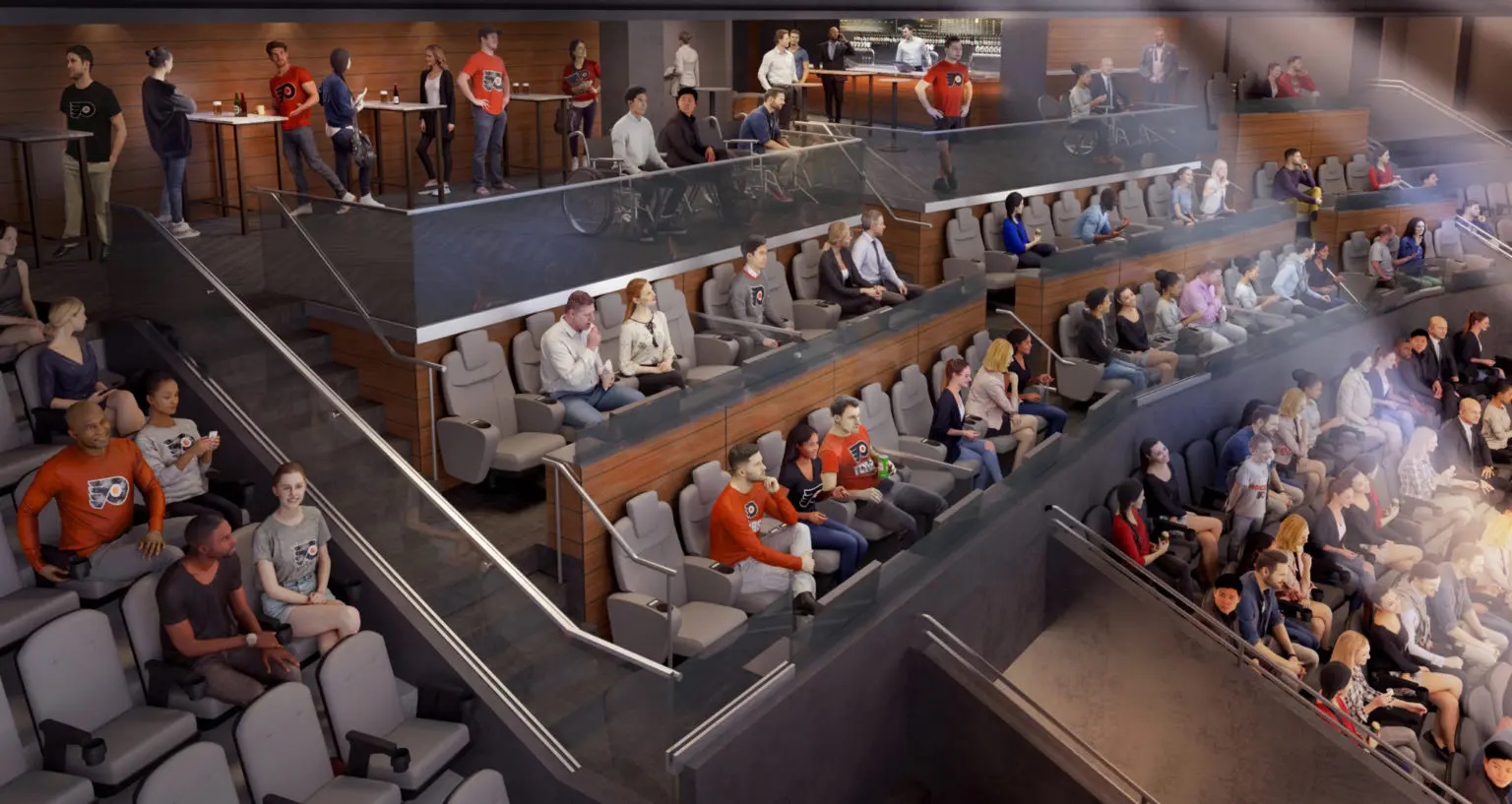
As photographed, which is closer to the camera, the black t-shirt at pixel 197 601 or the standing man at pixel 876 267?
the black t-shirt at pixel 197 601

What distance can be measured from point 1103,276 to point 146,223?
7.36 m

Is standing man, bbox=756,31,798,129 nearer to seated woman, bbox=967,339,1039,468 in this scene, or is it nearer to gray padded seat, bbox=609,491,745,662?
seated woman, bbox=967,339,1039,468

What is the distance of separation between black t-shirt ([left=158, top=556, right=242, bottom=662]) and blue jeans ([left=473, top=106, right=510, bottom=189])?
557cm

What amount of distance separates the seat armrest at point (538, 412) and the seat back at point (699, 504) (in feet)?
2.89

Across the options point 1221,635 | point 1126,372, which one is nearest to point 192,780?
point 1221,635

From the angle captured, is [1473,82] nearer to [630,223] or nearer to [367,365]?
[630,223]

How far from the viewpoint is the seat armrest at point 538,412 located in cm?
750

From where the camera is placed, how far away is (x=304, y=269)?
751cm

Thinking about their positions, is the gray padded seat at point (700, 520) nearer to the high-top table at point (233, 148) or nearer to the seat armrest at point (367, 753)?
the seat armrest at point (367, 753)

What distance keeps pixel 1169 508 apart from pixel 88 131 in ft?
22.9

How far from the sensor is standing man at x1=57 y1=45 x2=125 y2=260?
26.2 feet

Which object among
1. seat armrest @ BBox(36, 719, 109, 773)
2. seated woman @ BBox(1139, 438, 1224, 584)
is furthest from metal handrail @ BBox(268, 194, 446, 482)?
seated woman @ BBox(1139, 438, 1224, 584)

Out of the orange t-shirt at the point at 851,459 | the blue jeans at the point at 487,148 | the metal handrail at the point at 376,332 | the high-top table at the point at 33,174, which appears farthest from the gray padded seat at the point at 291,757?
the blue jeans at the point at 487,148

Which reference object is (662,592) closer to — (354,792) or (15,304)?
(354,792)
